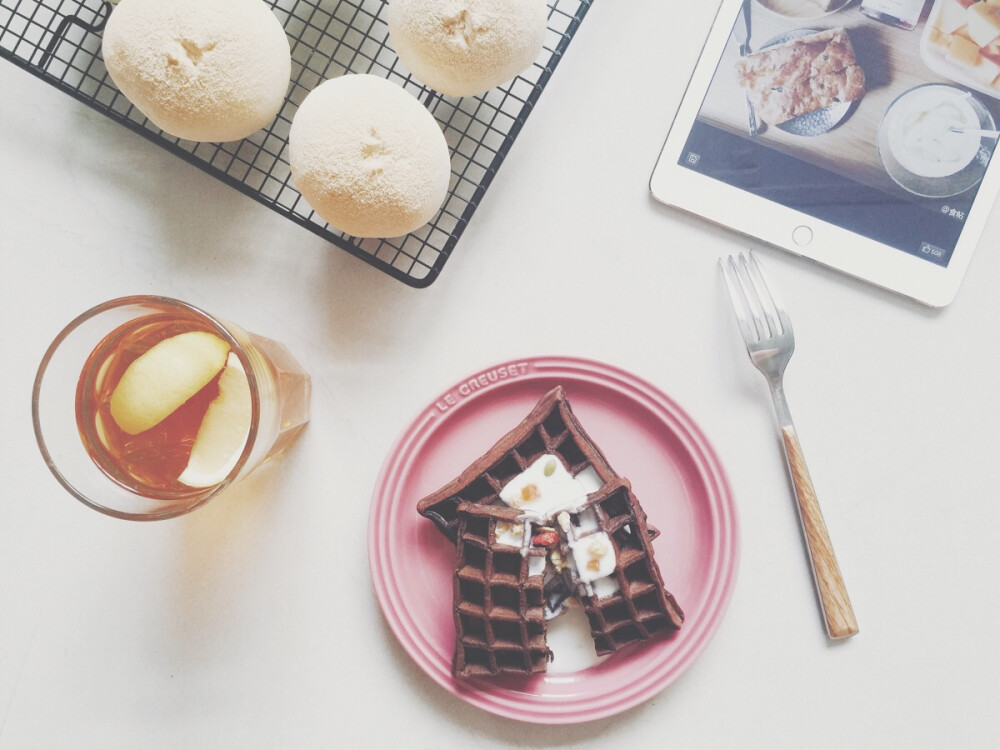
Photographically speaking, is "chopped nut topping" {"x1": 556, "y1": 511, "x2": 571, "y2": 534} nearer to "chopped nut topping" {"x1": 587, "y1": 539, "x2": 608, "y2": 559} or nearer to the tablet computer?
"chopped nut topping" {"x1": 587, "y1": 539, "x2": 608, "y2": 559}

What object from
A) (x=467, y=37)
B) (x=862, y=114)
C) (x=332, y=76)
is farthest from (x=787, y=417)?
(x=332, y=76)

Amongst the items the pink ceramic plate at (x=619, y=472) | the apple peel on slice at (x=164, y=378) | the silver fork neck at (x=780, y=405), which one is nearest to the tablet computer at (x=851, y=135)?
the silver fork neck at (x=780, y=405)

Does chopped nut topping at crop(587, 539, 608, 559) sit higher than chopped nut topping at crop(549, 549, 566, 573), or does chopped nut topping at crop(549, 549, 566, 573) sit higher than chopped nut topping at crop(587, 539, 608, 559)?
chopped nut topping at crop(587, 539, 608, 559)

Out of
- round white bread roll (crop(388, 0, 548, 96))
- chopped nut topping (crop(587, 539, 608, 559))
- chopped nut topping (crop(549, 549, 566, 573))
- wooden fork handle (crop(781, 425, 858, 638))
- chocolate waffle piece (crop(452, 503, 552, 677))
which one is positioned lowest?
chocolate waffle piece (crop(452, 503, 552, 677))

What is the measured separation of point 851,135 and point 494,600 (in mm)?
797

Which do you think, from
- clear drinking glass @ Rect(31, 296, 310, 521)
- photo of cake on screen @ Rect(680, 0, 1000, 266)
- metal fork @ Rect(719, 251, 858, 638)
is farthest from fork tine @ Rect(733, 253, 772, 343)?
clear drinking glass @ Rect(31, 296, 310, 521)

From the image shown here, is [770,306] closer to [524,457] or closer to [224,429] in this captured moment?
[524,457]

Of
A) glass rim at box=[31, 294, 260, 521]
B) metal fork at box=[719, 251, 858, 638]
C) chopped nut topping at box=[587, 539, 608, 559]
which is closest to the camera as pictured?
glass rim at box=[31, 294, 260, 521]

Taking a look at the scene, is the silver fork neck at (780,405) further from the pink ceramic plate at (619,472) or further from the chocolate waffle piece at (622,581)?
the chocolate waffle piece at (622,581)

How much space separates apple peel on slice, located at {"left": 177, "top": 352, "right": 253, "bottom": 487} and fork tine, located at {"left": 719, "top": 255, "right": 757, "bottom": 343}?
0.64m

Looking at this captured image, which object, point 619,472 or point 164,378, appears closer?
point 164,378

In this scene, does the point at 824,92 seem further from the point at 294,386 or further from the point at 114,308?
the point at 114,308

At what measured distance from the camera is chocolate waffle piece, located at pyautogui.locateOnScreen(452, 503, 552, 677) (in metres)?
0.91

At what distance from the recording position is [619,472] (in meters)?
1.02
